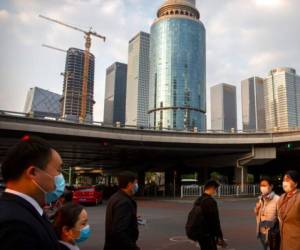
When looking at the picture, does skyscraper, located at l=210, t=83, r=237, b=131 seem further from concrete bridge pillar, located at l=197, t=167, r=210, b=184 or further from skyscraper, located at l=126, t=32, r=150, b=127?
concrete bridge pillar, located at l=197, t=167, r=210, b=184

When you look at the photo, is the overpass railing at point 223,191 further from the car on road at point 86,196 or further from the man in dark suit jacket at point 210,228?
the man in dark suit jacket at point 210,228

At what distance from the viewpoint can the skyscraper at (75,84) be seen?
126156 millimetres

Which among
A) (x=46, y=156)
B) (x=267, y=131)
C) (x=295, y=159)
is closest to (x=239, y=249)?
(x=46, y=156)

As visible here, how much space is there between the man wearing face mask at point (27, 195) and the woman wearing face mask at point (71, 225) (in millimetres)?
1133

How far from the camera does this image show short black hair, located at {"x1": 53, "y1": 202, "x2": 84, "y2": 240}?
3027mm

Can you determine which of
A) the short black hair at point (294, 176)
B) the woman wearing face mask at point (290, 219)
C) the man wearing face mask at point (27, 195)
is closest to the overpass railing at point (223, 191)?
the short black hair at point (294, 176)

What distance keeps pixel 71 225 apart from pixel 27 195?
51.6 inches

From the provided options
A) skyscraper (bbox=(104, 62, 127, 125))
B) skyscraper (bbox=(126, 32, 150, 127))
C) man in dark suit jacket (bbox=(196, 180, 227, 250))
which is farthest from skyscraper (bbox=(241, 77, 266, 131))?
man in dark suit jacket (bbox=(196, 180, 227, 250))

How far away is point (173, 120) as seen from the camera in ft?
365

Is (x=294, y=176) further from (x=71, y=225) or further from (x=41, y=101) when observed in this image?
(x=41, y=101)

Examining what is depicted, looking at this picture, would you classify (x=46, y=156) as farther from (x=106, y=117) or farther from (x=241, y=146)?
(x=106, y=117)

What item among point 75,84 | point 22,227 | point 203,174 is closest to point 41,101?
point 75,84

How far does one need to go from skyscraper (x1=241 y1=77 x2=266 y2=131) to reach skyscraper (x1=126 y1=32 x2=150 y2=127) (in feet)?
142

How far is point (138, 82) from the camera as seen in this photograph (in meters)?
159
